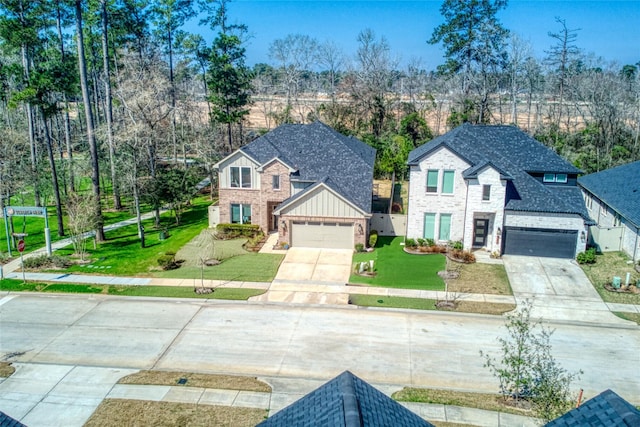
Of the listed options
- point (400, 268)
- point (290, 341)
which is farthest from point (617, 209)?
point (290, 341)

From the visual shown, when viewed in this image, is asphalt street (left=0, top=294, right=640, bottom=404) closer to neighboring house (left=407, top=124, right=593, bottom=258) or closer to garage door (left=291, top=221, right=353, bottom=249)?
garage door (left=291, top=221, right=353, bottom=249)

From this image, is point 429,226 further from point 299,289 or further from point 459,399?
point 459,399

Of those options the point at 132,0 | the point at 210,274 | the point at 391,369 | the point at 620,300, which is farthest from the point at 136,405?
the point at 132,0

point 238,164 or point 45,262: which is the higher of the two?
point 238,164

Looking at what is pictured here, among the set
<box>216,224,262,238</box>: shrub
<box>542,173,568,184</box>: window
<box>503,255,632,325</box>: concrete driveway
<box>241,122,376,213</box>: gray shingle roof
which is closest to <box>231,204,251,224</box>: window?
<box>216,224,262,238</box>: shrub

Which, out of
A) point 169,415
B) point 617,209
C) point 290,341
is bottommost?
point 169,415

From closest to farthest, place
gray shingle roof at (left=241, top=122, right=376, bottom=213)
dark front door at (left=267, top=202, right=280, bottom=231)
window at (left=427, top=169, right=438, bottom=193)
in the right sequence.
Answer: window at (left=427, top=169, right=438, bottom=193) → gray shingle roof at (left=241, top=122, right=376, bottom=213) → dark front door at (left=267, top=202, right=280, bottom=231)
